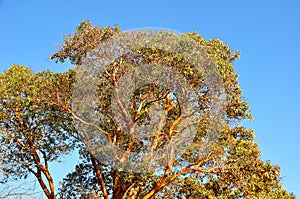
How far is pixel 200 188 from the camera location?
14680 mm

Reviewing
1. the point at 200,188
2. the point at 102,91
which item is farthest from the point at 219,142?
the point at 102,91

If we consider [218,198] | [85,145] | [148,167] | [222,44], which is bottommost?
[218,198]

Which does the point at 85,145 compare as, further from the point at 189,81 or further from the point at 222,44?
the point at 222,44

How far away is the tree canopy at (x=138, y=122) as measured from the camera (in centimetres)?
1452

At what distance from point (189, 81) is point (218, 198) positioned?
397 cm

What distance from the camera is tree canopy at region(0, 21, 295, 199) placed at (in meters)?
14.5

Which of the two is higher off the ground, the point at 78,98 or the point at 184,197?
the point at 78,98

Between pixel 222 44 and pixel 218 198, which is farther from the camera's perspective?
pixel 222 44

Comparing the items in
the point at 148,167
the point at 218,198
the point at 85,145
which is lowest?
the point at 218,198

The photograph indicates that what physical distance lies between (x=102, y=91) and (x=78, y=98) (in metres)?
0.90

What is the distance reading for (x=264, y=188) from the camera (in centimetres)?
1466

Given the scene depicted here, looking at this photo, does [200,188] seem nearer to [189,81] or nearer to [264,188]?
[264,188]

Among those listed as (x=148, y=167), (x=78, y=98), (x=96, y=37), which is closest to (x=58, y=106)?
(x=78, y=98)

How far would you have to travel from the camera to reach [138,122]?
15.5 meters
